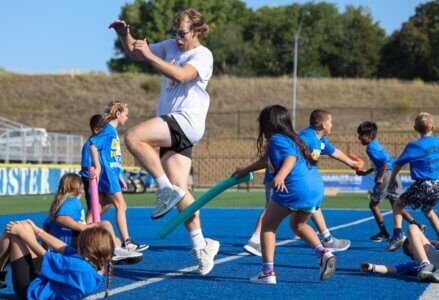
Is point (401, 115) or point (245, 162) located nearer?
point (245, 162)

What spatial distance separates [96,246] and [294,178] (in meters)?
2.17

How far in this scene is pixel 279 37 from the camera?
92.8m

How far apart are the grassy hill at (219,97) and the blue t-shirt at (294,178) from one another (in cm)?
5381

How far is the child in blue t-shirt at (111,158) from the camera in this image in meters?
9.31

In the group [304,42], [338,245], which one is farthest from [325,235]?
[304,42]

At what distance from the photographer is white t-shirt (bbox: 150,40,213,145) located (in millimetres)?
7438

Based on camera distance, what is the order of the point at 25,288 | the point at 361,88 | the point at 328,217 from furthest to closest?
the point at 361,88 → the point at 328,217 → the point at 25,288

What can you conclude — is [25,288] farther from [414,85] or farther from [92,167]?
[414,85]

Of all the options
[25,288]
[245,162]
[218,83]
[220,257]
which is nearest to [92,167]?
[220,257]

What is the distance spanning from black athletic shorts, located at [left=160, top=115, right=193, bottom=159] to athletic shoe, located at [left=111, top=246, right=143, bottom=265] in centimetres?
146

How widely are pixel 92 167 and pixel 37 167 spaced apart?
21344mm

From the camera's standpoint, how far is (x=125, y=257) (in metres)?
8.57

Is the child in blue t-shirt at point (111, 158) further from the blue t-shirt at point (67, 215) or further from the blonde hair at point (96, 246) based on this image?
the blonde hair at point (96, 246)

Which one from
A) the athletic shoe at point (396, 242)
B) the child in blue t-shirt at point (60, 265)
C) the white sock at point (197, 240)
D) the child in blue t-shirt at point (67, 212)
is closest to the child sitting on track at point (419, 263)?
the white sock at point (197, 240)
